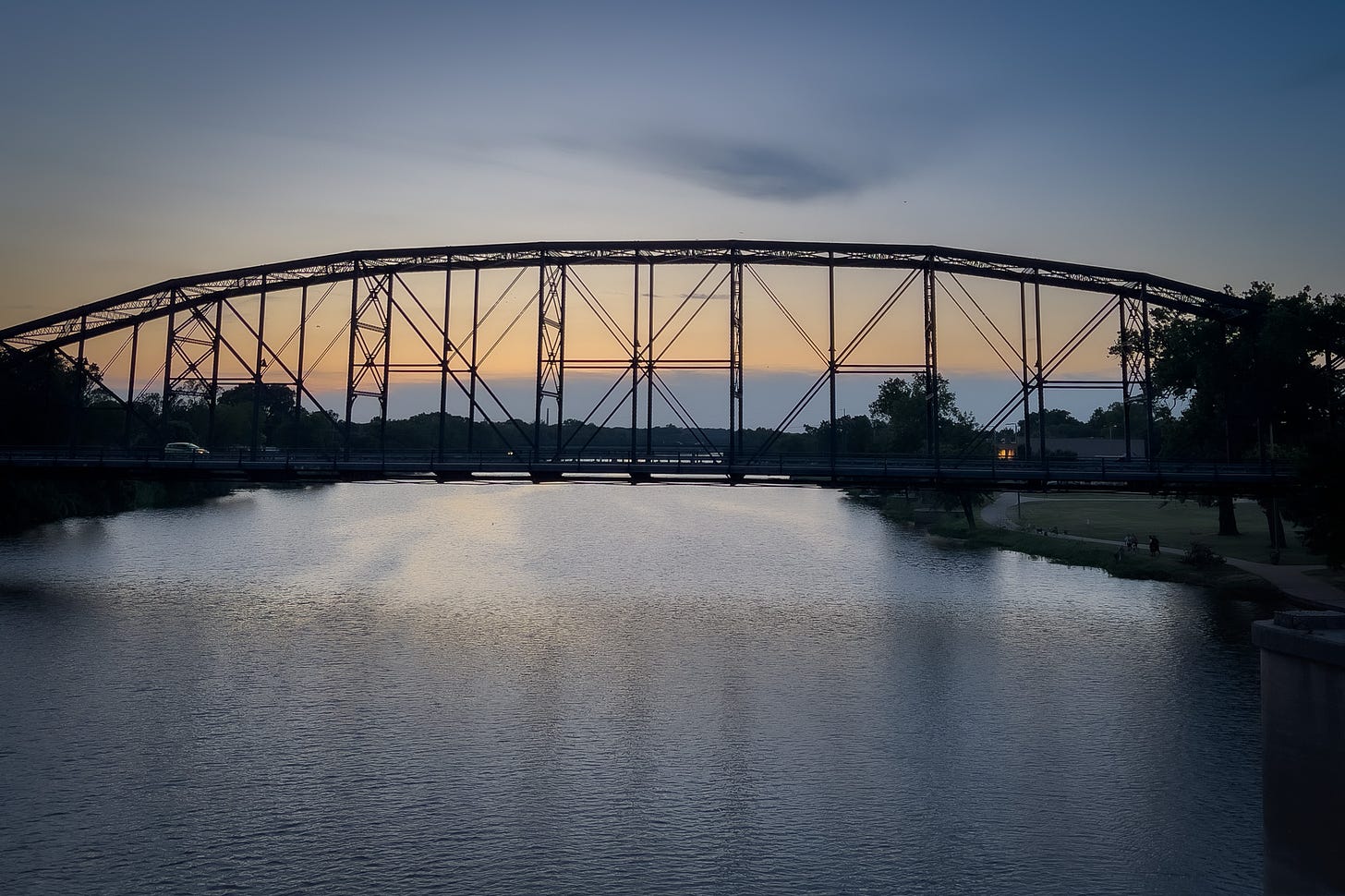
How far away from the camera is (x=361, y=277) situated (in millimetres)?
58938

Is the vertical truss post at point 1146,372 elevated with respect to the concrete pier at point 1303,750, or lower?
elevated

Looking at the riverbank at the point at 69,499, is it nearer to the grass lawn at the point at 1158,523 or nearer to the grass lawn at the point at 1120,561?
the grass lawn at the point at 1120,561

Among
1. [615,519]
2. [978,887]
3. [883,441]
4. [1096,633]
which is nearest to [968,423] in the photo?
[883,441]

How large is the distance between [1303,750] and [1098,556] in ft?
174

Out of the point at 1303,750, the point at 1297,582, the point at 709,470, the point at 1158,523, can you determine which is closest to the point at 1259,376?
the point at 1297,582

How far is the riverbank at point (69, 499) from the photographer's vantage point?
8050 centimetres

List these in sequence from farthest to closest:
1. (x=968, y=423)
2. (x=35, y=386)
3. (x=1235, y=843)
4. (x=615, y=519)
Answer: (x=968, y=423), (x=615, y=519), (x=35, y=386), (x=1235, y=843)

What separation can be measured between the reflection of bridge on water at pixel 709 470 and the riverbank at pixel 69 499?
52.5 feet

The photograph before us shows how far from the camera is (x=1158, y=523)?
8419cm

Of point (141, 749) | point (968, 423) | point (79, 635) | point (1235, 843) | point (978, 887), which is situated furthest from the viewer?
point (968, 423)

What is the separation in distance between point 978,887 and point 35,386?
87542 mm

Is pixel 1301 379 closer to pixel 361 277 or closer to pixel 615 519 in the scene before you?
pixel 361 277

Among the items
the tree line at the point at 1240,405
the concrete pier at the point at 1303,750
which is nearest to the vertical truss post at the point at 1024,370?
the tree line at the point at 1240,405

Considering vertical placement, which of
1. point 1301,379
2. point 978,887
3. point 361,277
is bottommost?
point 978,887
